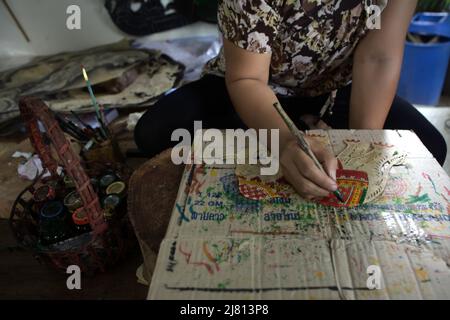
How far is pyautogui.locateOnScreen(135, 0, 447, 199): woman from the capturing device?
2.23 feet

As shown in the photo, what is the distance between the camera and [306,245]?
0.49 m

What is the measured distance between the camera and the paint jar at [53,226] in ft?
2.81

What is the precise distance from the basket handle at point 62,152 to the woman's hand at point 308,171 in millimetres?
418

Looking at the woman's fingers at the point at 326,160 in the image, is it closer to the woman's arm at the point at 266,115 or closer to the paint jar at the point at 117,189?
the woman's arm at the point at 266,115

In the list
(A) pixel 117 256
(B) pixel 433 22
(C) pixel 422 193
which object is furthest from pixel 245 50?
(B) pixel 433 22

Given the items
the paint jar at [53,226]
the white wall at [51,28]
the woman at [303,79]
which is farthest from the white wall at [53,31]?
the paint jar at [53,226]

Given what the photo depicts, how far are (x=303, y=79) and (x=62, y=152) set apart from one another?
2.09 feet

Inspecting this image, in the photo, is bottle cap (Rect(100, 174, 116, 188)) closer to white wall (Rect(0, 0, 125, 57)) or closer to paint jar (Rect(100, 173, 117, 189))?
paint jar (Rect(100, 173, 117, 189))

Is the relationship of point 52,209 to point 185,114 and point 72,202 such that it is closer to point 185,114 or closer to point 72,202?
point 72,202

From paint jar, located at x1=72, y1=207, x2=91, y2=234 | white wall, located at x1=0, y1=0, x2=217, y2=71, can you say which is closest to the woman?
paint jar, located at x1=72, y1=207, x2=91, y2=234

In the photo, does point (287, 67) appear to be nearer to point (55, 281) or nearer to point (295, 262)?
point (295, 262)

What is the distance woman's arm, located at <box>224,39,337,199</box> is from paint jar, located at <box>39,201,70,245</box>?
1.84ft

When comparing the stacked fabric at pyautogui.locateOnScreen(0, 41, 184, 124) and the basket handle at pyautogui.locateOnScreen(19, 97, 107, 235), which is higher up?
the basket handle at pyautogui.locateOnScreen(19, 97, 107, 235)

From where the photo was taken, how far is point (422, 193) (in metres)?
0.57
